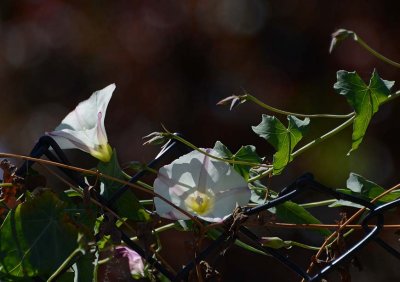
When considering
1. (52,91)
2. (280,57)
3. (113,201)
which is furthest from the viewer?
(52,91)

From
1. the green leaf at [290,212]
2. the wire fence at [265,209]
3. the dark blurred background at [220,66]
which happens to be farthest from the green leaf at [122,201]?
the dark blurred background at [220,66]

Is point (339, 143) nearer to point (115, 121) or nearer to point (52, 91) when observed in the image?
point (115, 121)

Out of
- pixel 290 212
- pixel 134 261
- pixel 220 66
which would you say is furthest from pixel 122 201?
pixel 220 66

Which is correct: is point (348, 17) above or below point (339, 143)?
above

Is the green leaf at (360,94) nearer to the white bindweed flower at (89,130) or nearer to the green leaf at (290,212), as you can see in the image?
the green leaf at (290,212)

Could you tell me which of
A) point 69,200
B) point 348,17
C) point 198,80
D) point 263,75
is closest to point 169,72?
point 198,80

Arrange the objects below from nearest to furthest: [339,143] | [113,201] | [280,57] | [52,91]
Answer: [113,201]
[339,143]
[280,57]
[52,91]

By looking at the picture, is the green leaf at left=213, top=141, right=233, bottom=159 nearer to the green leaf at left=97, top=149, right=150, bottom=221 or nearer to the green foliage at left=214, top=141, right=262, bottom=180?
the green foliage at left=214, top=141, right=262, bottom=180
